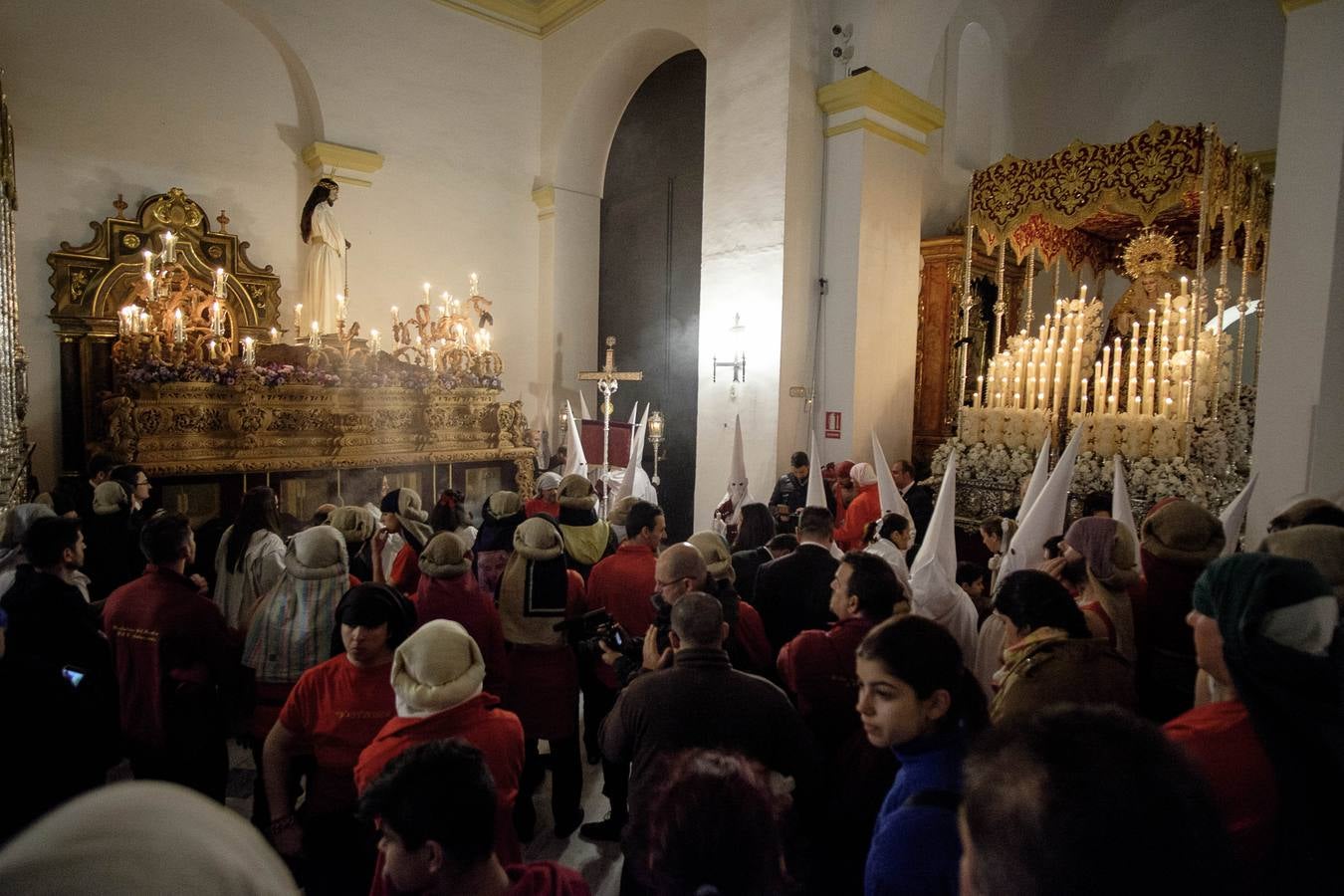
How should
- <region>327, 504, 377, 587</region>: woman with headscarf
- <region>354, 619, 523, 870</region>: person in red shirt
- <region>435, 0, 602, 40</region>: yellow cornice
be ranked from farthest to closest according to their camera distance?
<region>435, 0, 602, 40</region>: yellow cornice → <region>327, 504, 377, 587</region>: woman with headscarf → <region>354, 619, 523, 870</region>: person in red shirt

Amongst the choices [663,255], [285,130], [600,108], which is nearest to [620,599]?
[663,255]

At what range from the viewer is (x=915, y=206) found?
10.6m

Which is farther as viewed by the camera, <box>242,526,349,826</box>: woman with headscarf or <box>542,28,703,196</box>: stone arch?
<box>542,28,703,196</box>: stone arch

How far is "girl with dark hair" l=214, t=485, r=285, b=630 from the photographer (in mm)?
4152

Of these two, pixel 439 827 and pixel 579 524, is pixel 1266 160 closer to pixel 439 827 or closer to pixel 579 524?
pixel 579 524

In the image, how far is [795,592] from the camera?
149 inches

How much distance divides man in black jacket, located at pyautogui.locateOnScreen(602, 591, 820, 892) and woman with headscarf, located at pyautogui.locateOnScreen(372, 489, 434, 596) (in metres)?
2.33

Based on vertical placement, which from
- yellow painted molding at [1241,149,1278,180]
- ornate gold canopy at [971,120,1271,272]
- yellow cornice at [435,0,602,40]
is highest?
yellow cornice at [435,0,602,40]

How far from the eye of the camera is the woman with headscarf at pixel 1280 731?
5.18 feet

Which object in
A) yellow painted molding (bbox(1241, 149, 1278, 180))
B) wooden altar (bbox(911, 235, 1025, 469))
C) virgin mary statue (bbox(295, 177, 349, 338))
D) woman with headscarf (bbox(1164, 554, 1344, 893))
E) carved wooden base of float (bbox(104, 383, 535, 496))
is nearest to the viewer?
woman with headscarf (bbox(1164, 554, 1344, 893))

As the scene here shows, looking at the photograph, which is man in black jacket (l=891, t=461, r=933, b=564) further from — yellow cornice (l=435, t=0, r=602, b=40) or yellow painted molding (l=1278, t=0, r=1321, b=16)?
yellow cornice (l=435, t=0, r=602, b=40)

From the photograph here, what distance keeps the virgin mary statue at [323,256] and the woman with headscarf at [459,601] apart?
9744 millimetres

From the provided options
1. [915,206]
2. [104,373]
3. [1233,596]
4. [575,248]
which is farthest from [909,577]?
[575,248]

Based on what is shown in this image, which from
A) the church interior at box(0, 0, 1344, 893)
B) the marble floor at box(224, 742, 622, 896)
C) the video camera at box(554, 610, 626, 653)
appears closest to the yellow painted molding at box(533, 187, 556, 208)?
the church interior at box(0, 0, 1344, 893)
